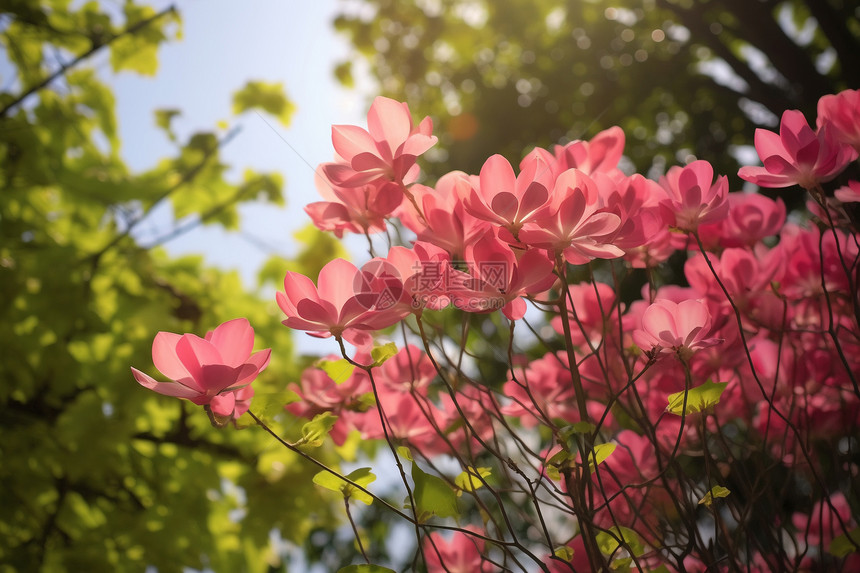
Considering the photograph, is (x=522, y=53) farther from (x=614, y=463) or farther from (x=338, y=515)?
(x=614, y=463)

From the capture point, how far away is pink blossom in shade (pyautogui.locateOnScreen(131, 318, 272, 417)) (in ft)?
1.55

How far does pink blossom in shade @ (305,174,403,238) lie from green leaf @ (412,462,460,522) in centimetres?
29

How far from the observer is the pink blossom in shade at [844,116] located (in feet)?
1.93

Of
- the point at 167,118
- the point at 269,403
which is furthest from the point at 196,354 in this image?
the point at 167,118

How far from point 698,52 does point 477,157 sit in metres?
1.58

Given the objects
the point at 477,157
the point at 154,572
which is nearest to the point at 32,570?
the point at 154,572

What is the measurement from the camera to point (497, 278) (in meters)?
0.50

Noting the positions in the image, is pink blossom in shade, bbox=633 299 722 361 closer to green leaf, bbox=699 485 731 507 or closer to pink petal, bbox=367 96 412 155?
green leaf, bbox=699 485 731 507

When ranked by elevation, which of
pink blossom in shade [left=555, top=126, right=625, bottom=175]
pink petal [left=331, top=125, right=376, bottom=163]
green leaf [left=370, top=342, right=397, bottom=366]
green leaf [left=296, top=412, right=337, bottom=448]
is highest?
pink blossom in shade [left=555, top=126, right=625, bottom=175]

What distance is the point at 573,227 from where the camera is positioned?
19.3 inches

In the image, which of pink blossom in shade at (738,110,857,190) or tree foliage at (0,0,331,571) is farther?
tree foliage at (0,0,331,571)

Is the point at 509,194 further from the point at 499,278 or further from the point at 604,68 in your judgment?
the point at 604,68

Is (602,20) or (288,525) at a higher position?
(602,20)

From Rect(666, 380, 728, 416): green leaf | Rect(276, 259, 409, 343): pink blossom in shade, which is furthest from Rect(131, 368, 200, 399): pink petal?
Rect(666, 380, 728, 416): green leaf
